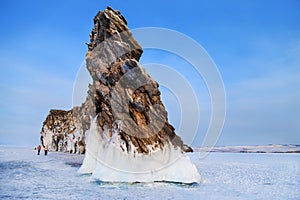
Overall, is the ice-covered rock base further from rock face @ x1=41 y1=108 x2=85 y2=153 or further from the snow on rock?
rock face @ x1=41 y1=108 x2=85 y2=153

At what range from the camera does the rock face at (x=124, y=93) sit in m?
21.0

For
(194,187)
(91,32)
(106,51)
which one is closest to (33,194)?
(194,187)

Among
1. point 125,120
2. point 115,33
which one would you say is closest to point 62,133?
point 115,33

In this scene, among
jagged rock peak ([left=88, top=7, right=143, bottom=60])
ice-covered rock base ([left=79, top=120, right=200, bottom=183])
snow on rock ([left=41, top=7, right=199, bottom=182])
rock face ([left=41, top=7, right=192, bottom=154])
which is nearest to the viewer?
ice-covered rock base ([left=79, top=120, right=200, bottom=183])

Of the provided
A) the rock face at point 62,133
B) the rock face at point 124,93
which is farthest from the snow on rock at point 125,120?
the rock face at point 62,133

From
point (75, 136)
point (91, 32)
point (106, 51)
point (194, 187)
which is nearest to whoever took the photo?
point (194, 187)

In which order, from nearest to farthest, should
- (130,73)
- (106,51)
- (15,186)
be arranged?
(15,186) → (130,73) → (106,51)

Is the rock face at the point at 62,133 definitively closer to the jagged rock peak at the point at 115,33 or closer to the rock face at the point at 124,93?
the rock face at the point at 124,93

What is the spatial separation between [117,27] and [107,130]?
960 centimetres

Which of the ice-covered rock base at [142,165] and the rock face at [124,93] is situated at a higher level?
the rock face at [124,93]

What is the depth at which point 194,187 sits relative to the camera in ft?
55.3

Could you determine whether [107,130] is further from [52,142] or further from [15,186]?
[52,142]

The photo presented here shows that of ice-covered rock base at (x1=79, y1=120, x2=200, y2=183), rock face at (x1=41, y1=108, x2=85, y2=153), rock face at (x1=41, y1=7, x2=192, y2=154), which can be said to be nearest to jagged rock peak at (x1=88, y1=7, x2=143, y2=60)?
rock face at (x1=41, y1=7, x2=192, y2=154)

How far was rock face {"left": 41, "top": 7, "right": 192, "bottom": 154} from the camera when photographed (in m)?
21.0
